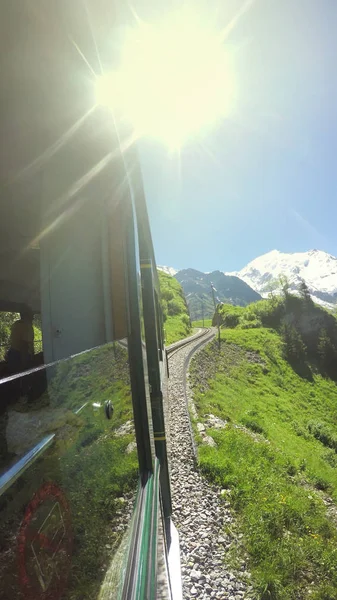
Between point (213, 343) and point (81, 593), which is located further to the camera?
point (213, 343)

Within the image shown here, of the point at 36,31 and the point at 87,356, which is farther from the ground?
the point at 36,31

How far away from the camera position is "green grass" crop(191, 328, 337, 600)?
5473 millimetres

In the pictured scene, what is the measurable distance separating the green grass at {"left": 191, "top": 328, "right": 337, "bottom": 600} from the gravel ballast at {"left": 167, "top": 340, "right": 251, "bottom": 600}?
0.32 meters

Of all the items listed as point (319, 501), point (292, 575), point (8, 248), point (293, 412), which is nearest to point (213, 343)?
→ point (293, 412)

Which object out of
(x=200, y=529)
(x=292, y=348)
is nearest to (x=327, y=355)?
(x=292, y=348)

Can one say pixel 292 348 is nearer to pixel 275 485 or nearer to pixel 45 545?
pixel 275 485

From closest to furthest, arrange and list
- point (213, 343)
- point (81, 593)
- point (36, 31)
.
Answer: point (81, 593) < point (36, 31) < point (213, 343)

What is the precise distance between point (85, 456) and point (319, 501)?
9.73 m

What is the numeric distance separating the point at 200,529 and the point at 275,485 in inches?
116

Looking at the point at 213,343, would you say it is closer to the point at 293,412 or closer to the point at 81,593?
the point at 293,412

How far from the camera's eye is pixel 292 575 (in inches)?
215

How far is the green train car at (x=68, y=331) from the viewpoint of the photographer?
2.27ft

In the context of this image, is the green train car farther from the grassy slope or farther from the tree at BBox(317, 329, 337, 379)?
the tree at BBox(317, 329, 337, 379)

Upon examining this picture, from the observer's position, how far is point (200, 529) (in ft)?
21.2
